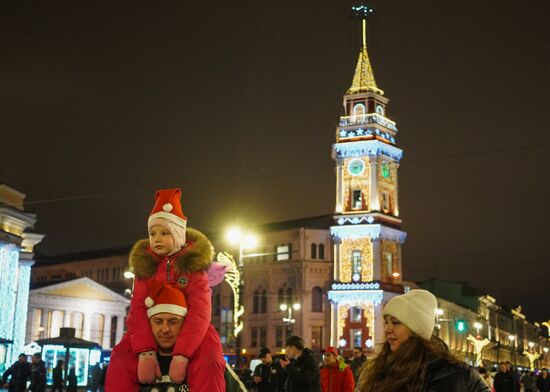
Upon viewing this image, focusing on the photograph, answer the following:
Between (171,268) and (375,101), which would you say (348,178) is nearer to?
(375,101)

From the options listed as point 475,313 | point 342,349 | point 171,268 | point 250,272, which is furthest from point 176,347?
point 475,313

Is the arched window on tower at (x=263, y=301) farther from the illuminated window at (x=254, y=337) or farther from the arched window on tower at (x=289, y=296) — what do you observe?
the arched window on tower at (x=289, y=296)

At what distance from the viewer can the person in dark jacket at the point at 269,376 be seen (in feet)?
50.4

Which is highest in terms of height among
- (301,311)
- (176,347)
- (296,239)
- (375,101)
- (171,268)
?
(375,101)

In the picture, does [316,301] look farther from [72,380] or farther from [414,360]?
[414,360]

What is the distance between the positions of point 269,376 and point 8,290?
3681cm

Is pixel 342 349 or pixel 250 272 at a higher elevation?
pixel 250 272

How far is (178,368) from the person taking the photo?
15.9 ft

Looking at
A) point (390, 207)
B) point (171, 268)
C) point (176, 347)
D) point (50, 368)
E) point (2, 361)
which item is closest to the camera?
point (176, 347)

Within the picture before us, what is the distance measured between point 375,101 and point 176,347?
6740 centimetres

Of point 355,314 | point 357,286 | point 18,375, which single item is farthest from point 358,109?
point 18,375

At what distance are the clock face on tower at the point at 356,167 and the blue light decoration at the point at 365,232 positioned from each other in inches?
187

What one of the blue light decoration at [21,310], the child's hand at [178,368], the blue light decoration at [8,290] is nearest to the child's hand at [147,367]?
the child's hand at [178,368]

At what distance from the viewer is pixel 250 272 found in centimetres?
7719
